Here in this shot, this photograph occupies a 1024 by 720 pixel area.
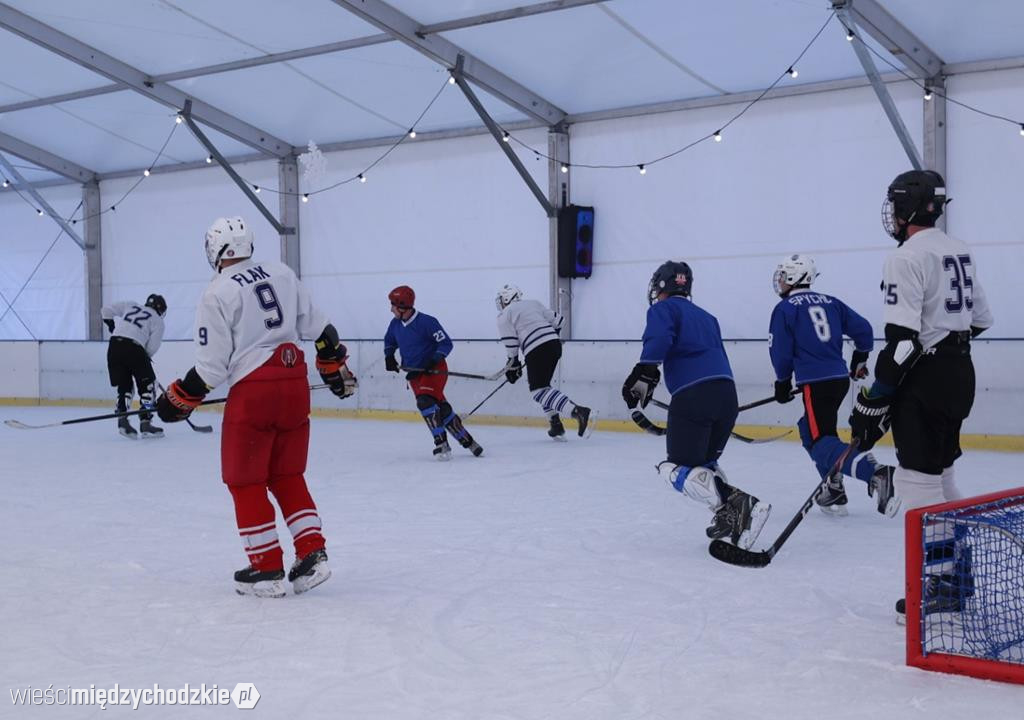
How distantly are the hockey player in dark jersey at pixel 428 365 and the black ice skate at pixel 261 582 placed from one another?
3813 millimetres

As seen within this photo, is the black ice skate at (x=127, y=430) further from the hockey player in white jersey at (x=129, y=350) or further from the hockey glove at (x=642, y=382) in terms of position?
the hockey glove at (x=642, y=382)

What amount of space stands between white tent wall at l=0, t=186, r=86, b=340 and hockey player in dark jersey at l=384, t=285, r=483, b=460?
8.76 meters

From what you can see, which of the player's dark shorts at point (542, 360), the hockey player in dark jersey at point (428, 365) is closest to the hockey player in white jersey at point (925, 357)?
the hockey player in dark jersey at point (428, 365)

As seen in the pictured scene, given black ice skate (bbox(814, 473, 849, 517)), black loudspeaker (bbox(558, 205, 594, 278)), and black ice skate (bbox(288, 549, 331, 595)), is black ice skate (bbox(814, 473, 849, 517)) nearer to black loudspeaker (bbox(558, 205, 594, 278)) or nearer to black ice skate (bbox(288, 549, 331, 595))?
black ice skate (bbox(288, 549, 331, 595))

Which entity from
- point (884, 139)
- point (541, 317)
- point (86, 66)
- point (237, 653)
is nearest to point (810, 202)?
point (884, 139)

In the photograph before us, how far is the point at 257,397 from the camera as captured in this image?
130 inches

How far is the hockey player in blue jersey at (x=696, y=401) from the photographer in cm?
385

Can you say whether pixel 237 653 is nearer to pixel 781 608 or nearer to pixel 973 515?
pixel 781 608

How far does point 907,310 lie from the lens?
2.87 m

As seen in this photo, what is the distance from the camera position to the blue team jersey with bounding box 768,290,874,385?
4.62m

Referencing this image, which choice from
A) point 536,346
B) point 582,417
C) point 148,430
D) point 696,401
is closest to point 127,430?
point 148,430

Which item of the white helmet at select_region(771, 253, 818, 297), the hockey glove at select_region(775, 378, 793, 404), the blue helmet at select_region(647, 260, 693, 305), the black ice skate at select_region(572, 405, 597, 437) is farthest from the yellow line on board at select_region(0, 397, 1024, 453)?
the blue helmet at select_region(647, 260, 693, 305)

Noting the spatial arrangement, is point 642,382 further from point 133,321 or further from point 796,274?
point 133,321

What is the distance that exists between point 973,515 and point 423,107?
9.09m
